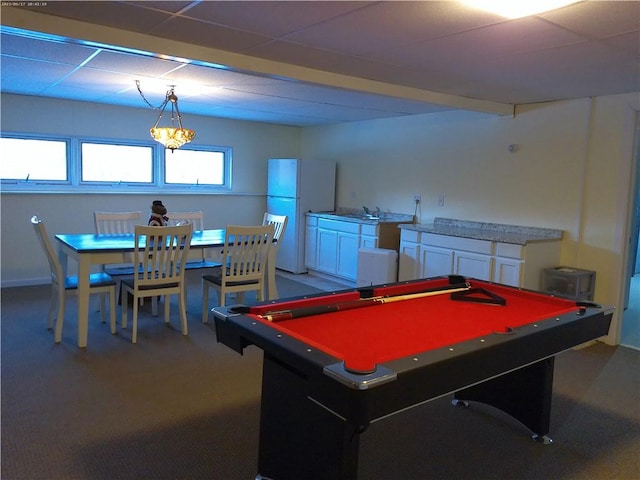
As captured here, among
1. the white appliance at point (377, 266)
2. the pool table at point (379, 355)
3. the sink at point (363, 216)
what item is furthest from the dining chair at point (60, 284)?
the sink at point (363, 216)

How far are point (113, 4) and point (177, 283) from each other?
226 cm

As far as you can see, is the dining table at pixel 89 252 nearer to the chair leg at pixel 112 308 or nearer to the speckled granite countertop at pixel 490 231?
the chair leg at pixel 112 308

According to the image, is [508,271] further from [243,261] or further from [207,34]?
[207,34]

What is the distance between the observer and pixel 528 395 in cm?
267

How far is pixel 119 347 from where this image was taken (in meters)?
3.74

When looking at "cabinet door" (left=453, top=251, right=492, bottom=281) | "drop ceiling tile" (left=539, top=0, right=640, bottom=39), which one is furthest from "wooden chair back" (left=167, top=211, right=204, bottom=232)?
"drop ceiling tile" (left=539, top=0, right=640, bottom=39)

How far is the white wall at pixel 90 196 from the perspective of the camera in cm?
543

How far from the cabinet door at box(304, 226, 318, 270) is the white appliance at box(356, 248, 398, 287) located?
42.8 inches

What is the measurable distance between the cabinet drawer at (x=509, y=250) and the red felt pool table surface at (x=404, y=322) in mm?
1341

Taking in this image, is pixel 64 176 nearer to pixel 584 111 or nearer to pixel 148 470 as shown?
pixel 148 470

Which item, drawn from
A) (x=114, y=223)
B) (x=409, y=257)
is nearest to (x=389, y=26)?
(x=409, y=257)

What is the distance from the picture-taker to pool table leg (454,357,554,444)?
8.56ft

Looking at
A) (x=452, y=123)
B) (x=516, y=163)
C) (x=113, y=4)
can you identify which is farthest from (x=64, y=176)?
(x=516, y=163)

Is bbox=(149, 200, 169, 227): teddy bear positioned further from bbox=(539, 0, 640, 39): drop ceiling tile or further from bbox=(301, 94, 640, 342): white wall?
bbox=(539, 0, 640, 39): drop ceiling tile
